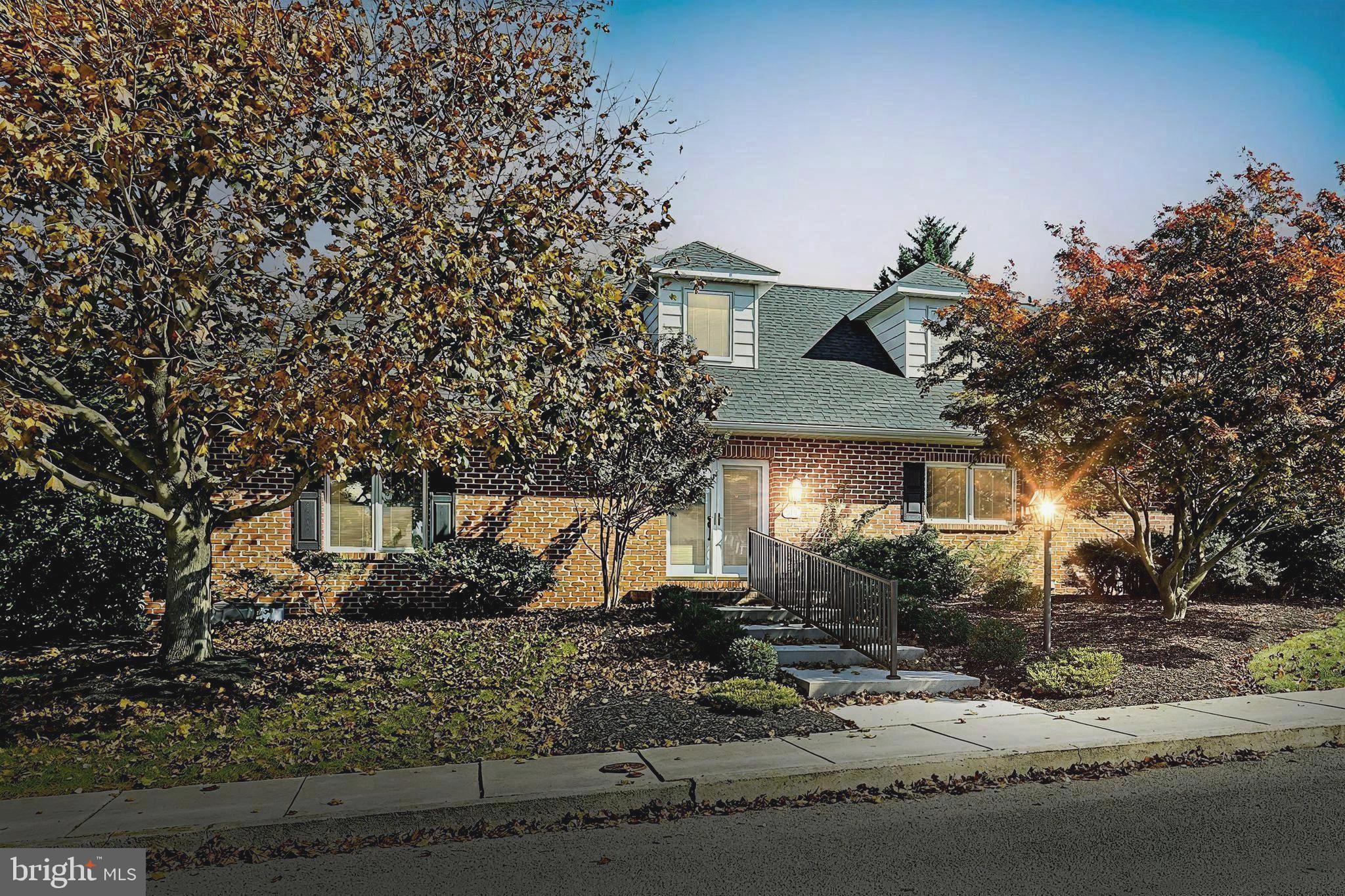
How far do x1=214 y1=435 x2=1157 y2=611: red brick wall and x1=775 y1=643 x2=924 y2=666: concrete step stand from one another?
4.33 meters

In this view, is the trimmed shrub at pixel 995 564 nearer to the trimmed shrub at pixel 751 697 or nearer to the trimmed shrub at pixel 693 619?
the trimmed shrub at pixel 693 619

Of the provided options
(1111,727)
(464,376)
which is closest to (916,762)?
(1111,727)

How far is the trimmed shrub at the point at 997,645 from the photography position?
33.5 feet

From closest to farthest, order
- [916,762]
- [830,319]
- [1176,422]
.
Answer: [916,762] < [1176,422] < [830,319]

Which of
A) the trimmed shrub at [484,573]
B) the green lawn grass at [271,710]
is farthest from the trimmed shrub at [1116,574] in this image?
the green lawn grass at [271,710]

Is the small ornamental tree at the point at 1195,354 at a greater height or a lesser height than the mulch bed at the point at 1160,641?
greater

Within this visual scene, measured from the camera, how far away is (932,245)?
39.2 metres

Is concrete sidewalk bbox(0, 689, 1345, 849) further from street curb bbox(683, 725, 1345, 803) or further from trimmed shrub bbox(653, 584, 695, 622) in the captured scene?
trimmed shrub bbox(653, 584, 695, 622)

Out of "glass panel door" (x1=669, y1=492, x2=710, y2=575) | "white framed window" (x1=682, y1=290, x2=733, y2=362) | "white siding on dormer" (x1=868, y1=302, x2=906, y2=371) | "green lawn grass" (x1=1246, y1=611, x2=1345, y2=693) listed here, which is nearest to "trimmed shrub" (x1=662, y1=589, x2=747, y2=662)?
"glass panel door" (x1=669, y1=492, x2=710, y2=575)

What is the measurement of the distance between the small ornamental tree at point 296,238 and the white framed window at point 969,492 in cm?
919

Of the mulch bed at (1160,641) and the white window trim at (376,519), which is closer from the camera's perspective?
the mulch bed at (1160,641)

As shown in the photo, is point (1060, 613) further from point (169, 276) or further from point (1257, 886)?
point (169, 276)

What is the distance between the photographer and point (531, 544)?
1423 centimetres

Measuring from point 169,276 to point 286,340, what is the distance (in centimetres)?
118
